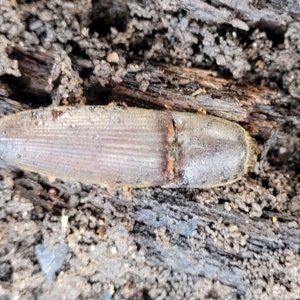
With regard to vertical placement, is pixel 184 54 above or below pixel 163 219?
above

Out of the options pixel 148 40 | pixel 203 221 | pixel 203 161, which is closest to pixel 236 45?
pixel 148 40

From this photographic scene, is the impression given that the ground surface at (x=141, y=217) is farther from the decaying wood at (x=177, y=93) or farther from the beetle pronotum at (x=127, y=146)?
the beetle pronotum at (x=127, y=146)

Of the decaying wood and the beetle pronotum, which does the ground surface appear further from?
the beetle pronotum

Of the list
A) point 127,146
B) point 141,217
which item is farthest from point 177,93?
point 141,217

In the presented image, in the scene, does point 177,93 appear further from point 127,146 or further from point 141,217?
point 141,217

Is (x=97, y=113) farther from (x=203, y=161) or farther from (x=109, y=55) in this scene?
(x=203, y=161)
